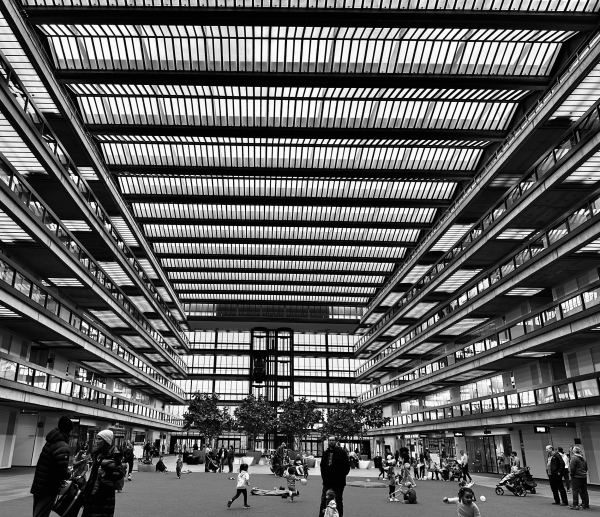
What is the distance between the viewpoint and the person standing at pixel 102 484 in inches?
283

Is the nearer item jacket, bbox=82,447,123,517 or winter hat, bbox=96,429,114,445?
jacket, bbox=82,447,123,517

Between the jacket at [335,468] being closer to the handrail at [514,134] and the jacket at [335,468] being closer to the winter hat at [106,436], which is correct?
the winter hat at [106,436]

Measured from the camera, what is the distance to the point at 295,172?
4359cm

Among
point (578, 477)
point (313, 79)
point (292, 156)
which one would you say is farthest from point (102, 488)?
point (292, 156)

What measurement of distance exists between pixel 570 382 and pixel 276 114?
26.1m

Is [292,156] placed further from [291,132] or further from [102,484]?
[102,484]

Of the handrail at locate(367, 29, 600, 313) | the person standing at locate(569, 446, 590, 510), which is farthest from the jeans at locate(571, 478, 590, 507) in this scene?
the handrail at locate(367, 29, 600, 313)

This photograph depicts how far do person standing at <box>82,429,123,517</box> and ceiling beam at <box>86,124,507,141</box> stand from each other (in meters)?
32.9

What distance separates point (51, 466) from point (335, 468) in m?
6.04

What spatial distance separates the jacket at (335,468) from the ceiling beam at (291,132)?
2961cm

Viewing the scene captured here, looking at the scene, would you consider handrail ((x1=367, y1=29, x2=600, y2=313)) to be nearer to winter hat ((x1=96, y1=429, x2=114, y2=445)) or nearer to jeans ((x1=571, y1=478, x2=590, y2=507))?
jeans ((x1=571, y1=478, x2=590, y2=507))

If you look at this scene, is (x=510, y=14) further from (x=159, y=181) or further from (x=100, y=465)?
(x=159, y=181)

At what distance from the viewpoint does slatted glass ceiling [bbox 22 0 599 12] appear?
2717 cm

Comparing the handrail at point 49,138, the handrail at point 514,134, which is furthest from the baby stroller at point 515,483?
the handrail at point 49,138
